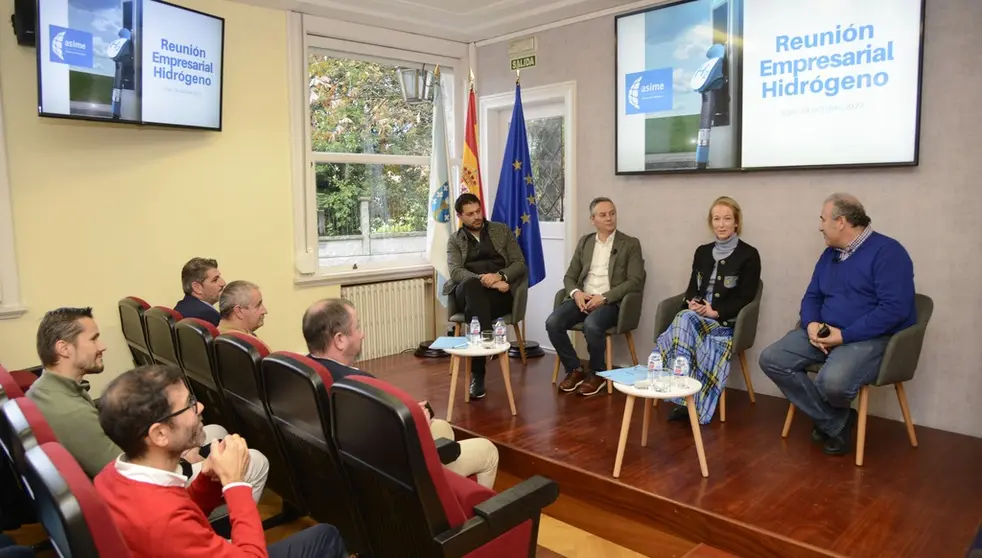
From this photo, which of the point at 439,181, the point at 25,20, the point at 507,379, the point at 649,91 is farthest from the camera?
the point at 439,181

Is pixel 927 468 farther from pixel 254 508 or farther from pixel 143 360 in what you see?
pixel 143 360

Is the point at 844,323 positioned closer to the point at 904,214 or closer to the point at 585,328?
the point at 904,214

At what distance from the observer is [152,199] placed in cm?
443

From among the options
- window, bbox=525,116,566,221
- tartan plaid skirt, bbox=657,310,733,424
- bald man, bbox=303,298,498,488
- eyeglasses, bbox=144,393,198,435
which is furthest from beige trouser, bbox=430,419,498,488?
window, bbox=525,116,566,221

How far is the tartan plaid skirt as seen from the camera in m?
3.73

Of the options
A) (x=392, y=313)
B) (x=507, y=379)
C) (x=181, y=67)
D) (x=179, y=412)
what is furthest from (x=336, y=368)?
(x=392, y=313)

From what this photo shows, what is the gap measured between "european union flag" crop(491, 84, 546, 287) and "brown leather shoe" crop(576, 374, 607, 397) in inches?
42.7

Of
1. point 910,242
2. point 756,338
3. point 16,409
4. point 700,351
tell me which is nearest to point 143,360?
point 16,409

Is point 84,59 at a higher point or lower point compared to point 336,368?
higher

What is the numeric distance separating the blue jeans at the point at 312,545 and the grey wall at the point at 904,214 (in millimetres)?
2606

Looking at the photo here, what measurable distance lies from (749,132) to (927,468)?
211 cm

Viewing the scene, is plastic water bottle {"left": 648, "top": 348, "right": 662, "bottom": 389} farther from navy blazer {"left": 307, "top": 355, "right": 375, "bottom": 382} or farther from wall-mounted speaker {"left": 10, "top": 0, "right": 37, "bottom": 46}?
wall-mounted speaker {"left": 10, "top": 0, "right": 37, "bottom": 46}

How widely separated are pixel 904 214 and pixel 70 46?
462cm

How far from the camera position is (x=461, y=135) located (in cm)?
609
